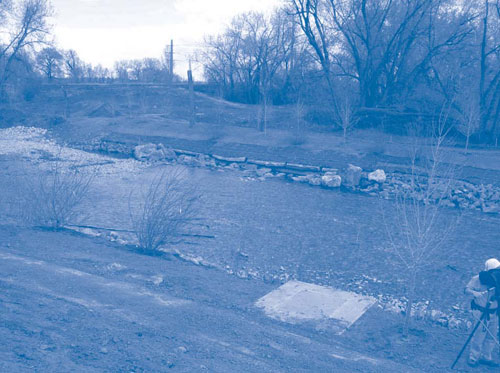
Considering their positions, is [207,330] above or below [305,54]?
below

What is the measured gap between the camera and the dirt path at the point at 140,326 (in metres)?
5.85

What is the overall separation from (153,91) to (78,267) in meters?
41.4

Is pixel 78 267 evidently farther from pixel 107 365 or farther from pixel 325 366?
pixel 325 366

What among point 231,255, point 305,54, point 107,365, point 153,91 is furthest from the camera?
point 153,91

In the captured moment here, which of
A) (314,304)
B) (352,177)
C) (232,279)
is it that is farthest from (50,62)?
(314,304)

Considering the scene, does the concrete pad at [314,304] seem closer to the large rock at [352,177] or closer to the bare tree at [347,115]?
the large rock at [352,177]

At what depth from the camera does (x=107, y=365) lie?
562 cm

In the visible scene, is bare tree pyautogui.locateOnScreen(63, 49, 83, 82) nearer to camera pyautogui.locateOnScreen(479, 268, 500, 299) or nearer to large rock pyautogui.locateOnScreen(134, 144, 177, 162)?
large rock pyautogui.locateOnScreen(134, 144, 177, 162)

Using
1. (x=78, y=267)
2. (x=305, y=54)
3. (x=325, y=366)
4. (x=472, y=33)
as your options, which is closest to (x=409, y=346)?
(x=325, y=366)

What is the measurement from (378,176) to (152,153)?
12727 millimetres

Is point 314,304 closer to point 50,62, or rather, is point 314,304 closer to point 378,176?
point 378,176

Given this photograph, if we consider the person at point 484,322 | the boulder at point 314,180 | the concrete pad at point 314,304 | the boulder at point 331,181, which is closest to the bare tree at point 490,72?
the boulder at point 331,181

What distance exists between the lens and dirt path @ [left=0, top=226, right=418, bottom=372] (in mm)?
5848

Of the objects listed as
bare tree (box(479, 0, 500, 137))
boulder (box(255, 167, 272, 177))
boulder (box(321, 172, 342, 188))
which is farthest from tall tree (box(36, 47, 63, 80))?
bare tree (box(479, 0, 500, 137))
